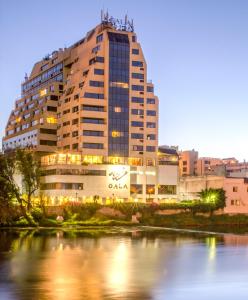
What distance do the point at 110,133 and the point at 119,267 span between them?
95514 millimetres

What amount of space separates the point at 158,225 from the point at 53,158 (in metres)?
36.1

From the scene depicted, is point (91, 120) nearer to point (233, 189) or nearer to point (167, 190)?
point (167, 190)

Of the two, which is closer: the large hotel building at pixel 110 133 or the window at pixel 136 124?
the large hotel building at pixel 110 133

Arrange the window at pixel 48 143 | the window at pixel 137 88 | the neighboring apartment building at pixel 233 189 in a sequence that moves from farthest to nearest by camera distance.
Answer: the window at pixel 48 143 < the window at pixel 137 88 < the neighboring apartment building at pixel 233 189

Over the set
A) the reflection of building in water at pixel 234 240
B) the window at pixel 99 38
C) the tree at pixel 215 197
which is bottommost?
the reflection of building in water at pixel 234 240

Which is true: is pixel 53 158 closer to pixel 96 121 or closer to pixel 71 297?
pixel 96 121

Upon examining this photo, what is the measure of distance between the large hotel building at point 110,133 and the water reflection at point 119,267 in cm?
5379

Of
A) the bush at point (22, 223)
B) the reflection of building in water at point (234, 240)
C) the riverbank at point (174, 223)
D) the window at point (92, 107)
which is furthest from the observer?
the window at point (92, 107)

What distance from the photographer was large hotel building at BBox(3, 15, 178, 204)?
5901 inches

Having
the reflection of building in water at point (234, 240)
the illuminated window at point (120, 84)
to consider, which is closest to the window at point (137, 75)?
the illuminated window at point (120, 84)

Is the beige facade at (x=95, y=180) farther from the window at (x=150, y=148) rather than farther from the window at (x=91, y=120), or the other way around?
the window at (x=91, y=120)

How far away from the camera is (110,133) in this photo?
504 feet

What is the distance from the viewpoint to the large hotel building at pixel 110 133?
150 m

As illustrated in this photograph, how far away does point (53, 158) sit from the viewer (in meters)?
154
